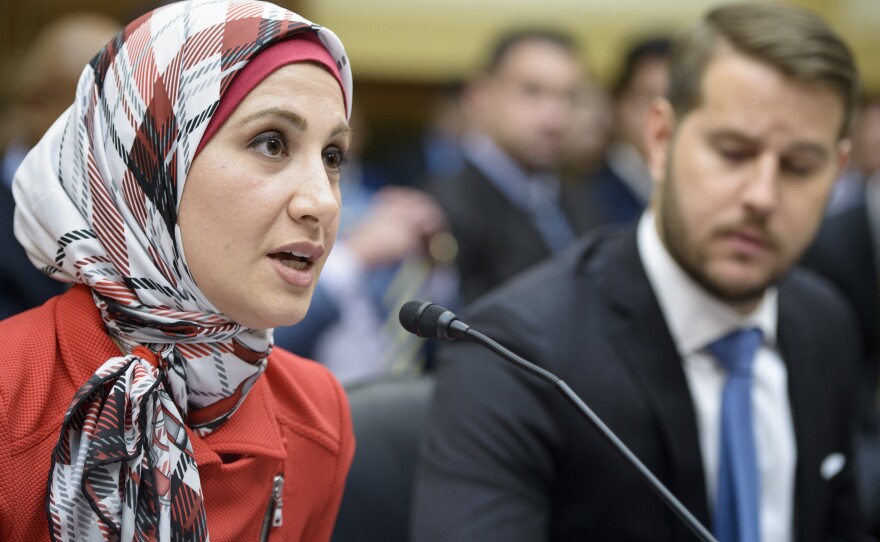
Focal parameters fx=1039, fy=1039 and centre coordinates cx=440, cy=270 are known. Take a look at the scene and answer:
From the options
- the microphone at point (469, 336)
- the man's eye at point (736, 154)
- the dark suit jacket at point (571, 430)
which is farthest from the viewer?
the man's eye at point (736, 154)

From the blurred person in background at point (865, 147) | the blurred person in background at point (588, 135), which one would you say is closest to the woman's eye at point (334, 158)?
the blurred person in background at point (588, 135)

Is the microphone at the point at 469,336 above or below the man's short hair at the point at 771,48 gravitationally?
below

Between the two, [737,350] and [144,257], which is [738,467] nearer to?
[737,350]

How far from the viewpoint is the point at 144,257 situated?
104 cm

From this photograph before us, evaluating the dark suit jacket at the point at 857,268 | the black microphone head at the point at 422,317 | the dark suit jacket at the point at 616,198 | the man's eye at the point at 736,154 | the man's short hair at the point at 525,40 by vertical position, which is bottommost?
the dark suit jacket at the point at 857,268

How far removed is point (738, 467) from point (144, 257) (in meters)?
0.97

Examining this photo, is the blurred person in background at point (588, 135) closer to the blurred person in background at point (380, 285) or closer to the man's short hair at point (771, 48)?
the blurred person in background at point (380, 285)

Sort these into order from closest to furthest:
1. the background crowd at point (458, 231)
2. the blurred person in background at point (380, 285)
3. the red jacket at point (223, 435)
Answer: the red jacket at point (223, 435) < the background crowd at point (458, 231) < the blurred person in background at point (380, 285)

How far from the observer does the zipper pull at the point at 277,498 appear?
1.14 meters

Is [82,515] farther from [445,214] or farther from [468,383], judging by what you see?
[445,214]

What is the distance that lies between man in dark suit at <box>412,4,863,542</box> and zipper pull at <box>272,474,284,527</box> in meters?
0.37

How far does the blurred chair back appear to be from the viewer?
160 centimetres

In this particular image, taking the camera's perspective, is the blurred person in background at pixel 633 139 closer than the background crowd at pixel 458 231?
No

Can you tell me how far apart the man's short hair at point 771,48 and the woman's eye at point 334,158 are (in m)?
0.80
